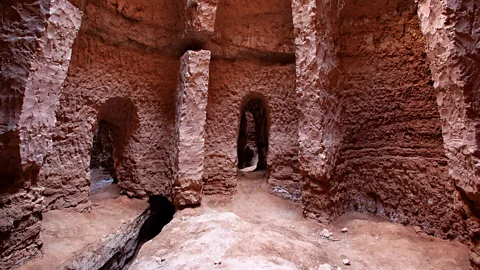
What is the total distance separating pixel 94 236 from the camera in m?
3.52

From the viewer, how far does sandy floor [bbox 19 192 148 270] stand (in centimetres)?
288

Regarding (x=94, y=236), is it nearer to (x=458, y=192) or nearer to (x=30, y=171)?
(x=30, y=171)

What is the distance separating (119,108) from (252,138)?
6.42 metres

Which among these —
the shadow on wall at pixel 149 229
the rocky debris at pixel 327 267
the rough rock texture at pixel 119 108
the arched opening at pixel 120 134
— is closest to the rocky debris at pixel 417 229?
the rocky debris at pixel 327 267

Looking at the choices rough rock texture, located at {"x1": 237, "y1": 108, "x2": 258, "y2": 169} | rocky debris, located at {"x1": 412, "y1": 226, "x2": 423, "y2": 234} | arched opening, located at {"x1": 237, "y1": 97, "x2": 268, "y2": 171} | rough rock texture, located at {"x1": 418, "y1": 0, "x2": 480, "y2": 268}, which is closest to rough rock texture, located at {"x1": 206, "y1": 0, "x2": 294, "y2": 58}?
arched opening, located at {"x1": 237, "y1": 97, "x2": 268, "y2": 171}

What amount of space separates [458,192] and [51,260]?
380 centimetres

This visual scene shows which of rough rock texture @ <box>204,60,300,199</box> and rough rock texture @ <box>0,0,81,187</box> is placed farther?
→ rough rock texture @ <box>204,60,300,199</box>

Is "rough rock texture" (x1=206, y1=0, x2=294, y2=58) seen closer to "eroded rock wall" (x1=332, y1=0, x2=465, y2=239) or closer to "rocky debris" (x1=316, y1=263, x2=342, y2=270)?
"eroded rock wall" (x1=332, y1=0, x2=465, y2=239)

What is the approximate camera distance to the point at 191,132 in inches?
178

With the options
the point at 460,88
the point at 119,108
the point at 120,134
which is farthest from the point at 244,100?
the point at 460,88

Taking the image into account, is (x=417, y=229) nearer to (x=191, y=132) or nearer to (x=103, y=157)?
(x=191, y=132)

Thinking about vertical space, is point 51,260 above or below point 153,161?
below

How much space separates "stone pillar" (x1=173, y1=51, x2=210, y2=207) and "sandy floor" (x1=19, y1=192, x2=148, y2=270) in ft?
2.95

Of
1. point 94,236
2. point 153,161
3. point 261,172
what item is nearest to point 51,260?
point 94,236
